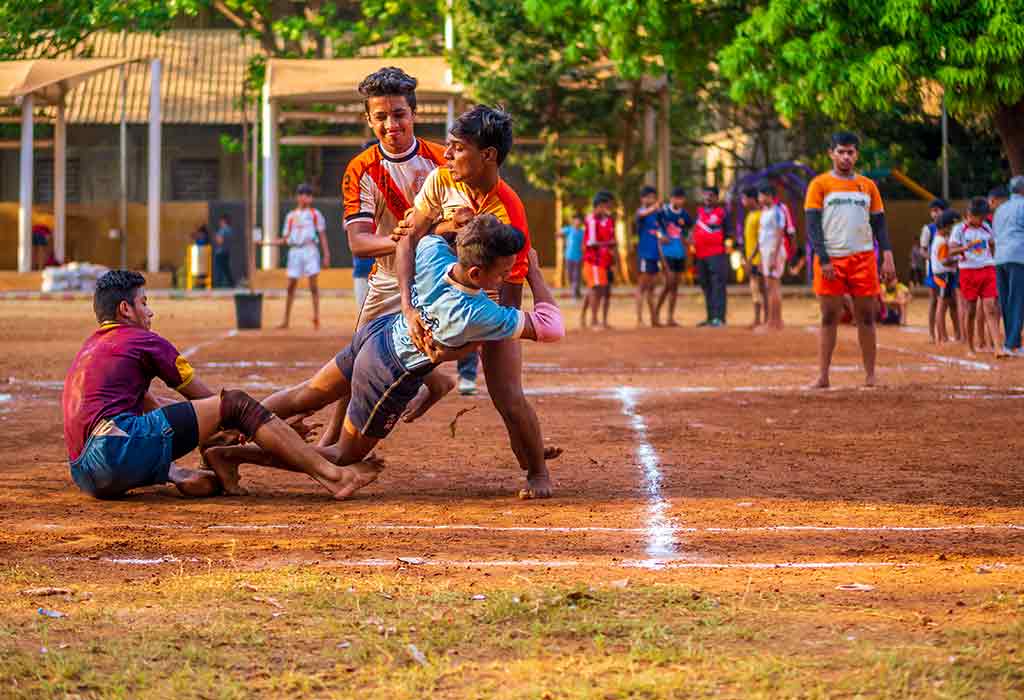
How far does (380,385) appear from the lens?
775cm

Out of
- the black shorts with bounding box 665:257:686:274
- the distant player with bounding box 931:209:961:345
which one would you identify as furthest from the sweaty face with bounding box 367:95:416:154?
the black shorts with bounding box 665:257:686:274

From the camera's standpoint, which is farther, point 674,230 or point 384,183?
point 674,230

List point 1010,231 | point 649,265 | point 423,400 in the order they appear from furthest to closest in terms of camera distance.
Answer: point 649,265 < point 1010,231 < point 423,400

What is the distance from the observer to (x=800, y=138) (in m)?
39.7

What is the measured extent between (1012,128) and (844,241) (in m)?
11.6

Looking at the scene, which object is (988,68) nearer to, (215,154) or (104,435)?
(104,435)

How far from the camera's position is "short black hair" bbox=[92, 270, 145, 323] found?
769 centimetres

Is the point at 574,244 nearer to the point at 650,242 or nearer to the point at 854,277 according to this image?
the point at 650,242

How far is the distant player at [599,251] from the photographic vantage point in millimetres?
22531

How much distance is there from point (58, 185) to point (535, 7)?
50.2 ft

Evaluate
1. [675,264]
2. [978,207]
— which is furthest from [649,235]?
[978,207]

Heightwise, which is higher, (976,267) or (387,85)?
(387,85)

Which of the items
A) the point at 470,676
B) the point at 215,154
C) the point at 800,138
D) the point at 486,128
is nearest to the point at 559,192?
the point at 800,138

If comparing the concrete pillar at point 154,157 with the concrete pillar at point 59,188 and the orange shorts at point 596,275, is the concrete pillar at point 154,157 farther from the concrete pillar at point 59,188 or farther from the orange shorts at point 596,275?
the orange shorts at point 596,275
